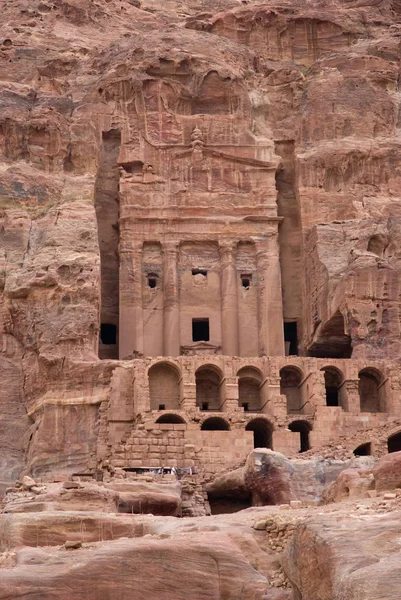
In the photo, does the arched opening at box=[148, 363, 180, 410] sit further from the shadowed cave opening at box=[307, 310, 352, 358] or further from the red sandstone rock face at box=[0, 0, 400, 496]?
the shadowed cave opening at box=[307, 310, 352, 358]

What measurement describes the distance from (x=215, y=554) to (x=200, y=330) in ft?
120

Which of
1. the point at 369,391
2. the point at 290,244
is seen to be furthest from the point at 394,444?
the point at 290,244

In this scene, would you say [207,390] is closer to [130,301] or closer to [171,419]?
[171,419]

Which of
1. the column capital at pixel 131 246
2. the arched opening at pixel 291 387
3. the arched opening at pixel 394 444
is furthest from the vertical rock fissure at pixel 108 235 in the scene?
the arched opening at pixel 394 444

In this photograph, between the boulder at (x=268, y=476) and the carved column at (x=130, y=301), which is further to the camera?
the carved column at (x=130, y=301)

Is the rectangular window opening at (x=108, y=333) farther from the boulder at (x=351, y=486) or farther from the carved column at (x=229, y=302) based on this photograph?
the boulder at (x=351, y=486)

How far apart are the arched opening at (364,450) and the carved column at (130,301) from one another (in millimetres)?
13485

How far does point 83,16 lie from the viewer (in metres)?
73.6

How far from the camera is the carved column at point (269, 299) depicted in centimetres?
6025

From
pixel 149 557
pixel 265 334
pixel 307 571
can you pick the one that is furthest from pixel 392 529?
pixel 265 334

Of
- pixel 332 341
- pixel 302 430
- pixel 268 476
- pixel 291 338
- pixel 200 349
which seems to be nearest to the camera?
pixel 268 476

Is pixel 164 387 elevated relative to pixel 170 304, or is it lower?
lower

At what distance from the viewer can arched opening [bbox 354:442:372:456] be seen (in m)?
49.8

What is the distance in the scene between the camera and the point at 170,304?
6047 cm
